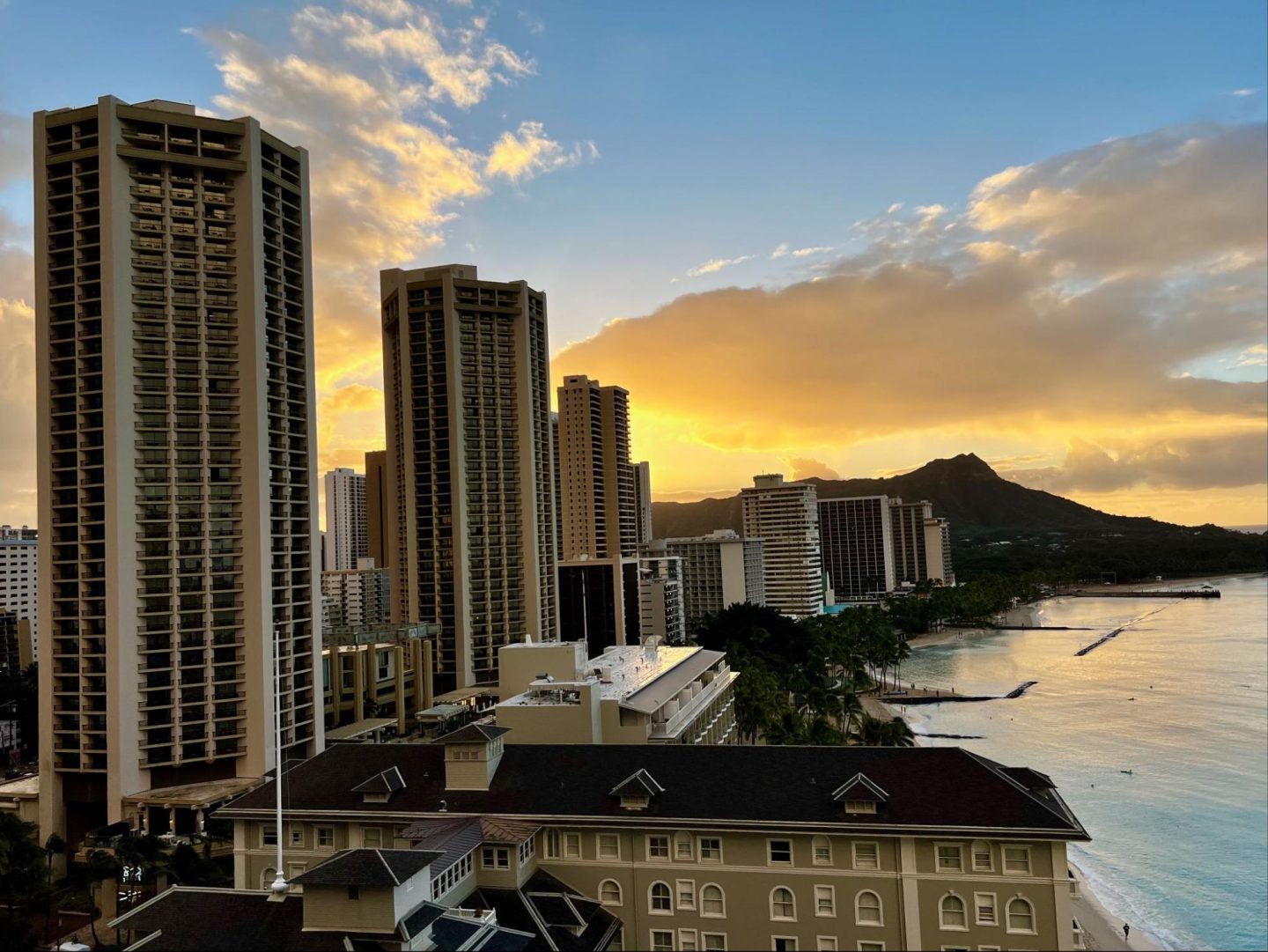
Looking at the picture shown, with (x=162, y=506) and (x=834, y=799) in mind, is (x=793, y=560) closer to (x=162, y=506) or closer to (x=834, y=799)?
(x=162, y=506)

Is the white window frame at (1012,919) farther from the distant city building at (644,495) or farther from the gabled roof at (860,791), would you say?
the distant city building at (644,495)

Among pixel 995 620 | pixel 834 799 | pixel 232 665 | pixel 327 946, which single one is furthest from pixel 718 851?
pixel 995 620

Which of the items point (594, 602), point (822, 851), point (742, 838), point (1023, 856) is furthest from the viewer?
point (594, 602)

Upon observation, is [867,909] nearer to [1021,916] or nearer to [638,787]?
[1021,916]

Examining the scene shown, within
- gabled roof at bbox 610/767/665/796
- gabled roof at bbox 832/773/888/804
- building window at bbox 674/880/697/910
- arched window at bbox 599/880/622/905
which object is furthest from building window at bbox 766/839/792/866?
arched window at bbox 599/880/622/905

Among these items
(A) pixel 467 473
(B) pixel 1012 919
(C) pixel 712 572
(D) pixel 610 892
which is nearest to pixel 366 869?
(D) pixel 610 892

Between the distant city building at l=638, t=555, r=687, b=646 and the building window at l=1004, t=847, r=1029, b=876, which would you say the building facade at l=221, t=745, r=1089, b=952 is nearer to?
the building window at l=1004, t=847, r=1029, b=876

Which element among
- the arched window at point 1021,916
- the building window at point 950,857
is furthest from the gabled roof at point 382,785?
the arched window at point 1021,916
